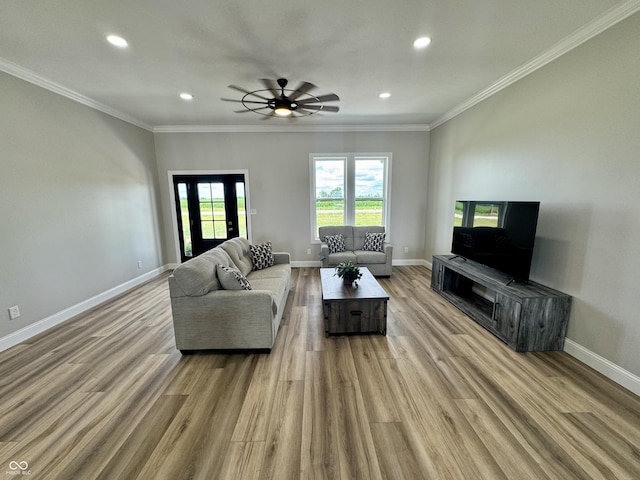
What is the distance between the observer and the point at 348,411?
71.9 inches

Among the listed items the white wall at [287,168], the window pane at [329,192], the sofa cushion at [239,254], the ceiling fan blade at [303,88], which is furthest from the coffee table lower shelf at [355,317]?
the window pane at [329,192]

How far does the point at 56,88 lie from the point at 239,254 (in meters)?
3.09

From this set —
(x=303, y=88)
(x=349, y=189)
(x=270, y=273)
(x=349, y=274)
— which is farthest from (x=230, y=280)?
(x=349, y=189)

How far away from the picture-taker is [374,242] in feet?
16.5

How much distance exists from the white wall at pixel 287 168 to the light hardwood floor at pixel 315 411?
3.04 m

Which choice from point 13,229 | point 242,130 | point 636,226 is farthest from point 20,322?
point 636,226

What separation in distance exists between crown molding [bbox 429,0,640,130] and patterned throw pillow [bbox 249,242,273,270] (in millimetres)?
3936

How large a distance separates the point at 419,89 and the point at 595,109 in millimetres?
1937

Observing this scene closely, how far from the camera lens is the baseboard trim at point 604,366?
6.47 ft

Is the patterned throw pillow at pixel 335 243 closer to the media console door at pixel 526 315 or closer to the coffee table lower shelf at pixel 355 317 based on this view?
the coffee table lower shelf at pixel 355 317

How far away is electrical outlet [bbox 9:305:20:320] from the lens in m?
2.71

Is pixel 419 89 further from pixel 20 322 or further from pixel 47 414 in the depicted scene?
pixel 20 322

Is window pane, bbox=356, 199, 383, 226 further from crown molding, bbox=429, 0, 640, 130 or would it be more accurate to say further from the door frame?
crown molding, bbox=429, 0, 640, 130

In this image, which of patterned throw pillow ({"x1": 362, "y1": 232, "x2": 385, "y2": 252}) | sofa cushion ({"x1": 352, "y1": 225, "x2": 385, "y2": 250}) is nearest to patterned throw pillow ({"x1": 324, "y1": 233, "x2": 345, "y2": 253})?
sofa cushion ({"x1": 352, "y1": 225, "x2": 385, "y2": 250})
